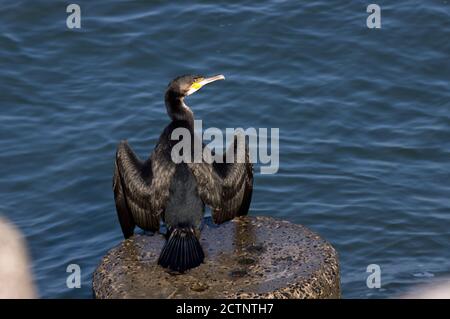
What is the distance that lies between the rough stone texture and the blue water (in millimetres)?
2022

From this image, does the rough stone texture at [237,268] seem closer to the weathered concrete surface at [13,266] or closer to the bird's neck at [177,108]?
the bird's neck at [177,108]

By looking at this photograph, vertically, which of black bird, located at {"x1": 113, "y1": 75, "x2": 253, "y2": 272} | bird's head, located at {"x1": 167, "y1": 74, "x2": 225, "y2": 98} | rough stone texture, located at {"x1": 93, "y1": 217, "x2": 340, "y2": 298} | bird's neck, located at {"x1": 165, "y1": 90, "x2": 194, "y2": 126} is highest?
bird's head, located at {"x1": 167, "y1": 74, "x2": 225, "y2": 98}

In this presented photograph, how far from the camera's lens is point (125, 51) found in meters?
16.0

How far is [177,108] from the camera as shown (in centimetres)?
984

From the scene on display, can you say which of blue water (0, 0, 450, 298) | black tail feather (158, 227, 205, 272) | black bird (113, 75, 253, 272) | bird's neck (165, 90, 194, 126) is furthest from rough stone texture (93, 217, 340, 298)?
blue water (0, 0, 450, 298)

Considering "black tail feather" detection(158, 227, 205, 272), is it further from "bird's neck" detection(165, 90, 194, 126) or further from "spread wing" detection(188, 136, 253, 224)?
"bird's neck" detection(165, 90, 194, 126)

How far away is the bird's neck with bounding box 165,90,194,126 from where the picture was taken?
983cm

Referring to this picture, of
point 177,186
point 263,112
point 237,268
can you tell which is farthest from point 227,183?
point 263,112

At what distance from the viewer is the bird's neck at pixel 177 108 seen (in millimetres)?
9828

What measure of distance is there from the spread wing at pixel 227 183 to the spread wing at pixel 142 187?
28 centimetres

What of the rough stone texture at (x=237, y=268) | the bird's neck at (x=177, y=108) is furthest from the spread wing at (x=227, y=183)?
the bird's neck at (x=177, y=108)

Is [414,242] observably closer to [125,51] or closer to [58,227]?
[58,227]

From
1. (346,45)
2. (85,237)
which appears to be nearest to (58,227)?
(85,237)
